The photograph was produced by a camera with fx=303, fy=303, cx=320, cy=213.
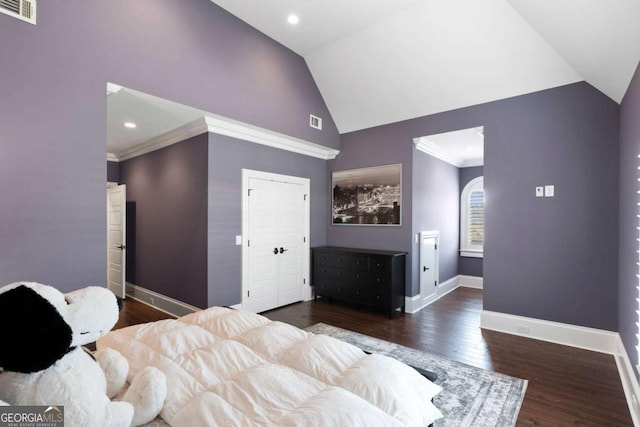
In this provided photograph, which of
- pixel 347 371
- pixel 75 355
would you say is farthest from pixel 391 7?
pixel 75 355

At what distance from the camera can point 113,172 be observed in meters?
5.60

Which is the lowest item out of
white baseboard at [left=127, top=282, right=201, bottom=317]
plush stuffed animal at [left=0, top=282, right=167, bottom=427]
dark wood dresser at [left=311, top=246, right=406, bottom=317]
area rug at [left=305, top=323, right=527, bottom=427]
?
area rug at [left=305, top=323, right=527, bottom=427]

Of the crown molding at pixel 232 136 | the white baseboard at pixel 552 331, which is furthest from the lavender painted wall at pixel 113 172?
the white baseboard at pixel 552 331

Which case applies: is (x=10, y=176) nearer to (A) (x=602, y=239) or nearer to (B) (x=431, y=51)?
(B) (x=431, y=51)

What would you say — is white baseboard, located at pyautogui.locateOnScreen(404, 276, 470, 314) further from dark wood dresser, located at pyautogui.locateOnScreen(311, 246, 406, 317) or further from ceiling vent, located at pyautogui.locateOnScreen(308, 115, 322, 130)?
ceiling vent, located at pyautogui.locateOnScreen(308, 115, 322, 130)

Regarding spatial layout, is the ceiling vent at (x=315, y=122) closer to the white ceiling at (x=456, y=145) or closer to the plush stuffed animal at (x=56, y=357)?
the white ceiling at (x=456, y=145)

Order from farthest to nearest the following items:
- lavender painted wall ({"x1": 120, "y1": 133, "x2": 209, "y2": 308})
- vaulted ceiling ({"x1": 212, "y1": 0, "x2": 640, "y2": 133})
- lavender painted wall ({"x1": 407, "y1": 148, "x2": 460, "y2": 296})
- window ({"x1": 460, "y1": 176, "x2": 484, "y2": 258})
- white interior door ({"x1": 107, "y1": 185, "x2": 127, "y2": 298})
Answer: window ({"x1": 460, "y1": 176, "x2": 484, "y2": 258}), white interior door ({"x1": 107, "y1": 185, "x2": 127, "y2": 298}), lavender painted wall ({"x1": 407, "y1": 148, "x2": 460, "y2": 296}), lavender painted wall ({"x1": 120, "y1": 133, "x2": 209, "y2": 308}), vaulted ceiling ({"x1": 212, "y1": 0, "x2": 640, "y2": 133})

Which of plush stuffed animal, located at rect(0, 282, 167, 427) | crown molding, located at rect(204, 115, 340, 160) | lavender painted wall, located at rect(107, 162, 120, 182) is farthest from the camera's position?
lavender painted wall, located at rect(107, 162, 120, 182)

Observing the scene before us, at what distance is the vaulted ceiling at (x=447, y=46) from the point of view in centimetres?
241

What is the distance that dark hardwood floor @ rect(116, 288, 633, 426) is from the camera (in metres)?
2.16

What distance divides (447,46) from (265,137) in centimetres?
251

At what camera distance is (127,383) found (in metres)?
1.42

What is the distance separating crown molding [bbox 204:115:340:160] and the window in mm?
2991

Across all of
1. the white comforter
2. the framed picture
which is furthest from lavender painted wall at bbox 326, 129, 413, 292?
the white comforter
